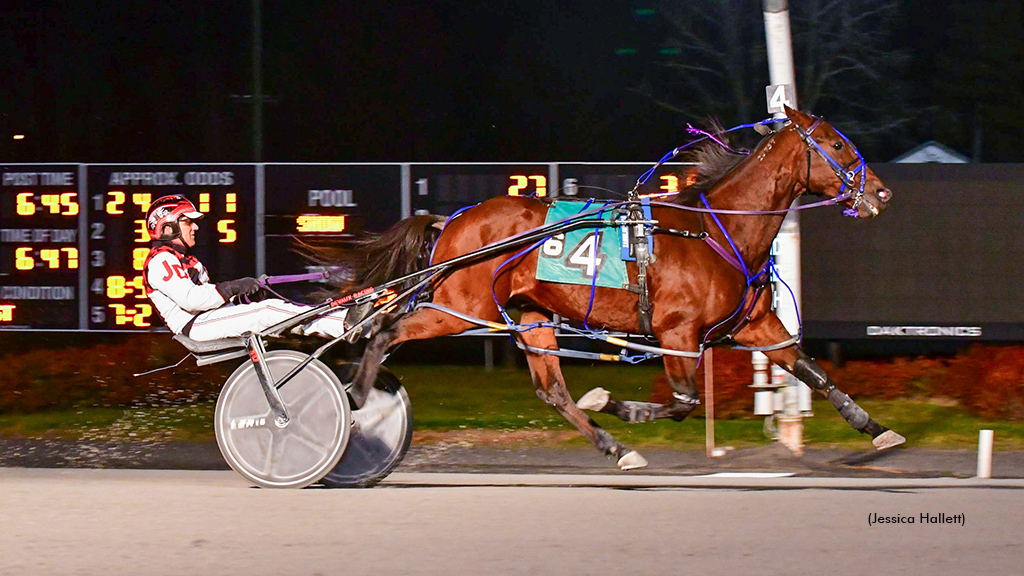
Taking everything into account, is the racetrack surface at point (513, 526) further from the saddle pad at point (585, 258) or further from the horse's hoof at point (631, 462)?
the saddle pad at point (585, 258)

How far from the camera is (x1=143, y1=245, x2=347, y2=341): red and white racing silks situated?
21.5 feet

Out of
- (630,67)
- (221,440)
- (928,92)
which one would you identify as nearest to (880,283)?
(221,440)

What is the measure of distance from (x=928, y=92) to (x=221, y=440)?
1390 inches

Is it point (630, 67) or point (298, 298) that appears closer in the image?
point (298, 298)

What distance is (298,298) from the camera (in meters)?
11.1

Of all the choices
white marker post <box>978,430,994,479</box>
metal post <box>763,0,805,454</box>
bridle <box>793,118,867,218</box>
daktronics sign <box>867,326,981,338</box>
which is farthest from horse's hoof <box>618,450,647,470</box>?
daktronics sign <box>867,326,981,338</box>

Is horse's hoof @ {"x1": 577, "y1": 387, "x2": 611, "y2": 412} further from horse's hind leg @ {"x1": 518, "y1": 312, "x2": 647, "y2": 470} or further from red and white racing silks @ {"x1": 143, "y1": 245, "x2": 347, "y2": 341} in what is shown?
red and white racing silks @ {"x1": 143, "y1": 245, "x2": 347, "y2": 341}

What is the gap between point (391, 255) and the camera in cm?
749

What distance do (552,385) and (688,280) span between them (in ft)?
3.63

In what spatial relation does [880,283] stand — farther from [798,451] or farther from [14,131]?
[14,131]

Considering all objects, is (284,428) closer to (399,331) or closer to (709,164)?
(399,331)

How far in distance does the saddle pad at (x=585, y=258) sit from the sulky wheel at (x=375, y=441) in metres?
1.04

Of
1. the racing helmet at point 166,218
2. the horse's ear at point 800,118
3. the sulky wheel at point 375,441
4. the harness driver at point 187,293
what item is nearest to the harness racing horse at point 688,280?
the horse's ear at point 800,118

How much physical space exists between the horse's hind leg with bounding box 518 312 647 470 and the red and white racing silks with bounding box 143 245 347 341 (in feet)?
4.17
